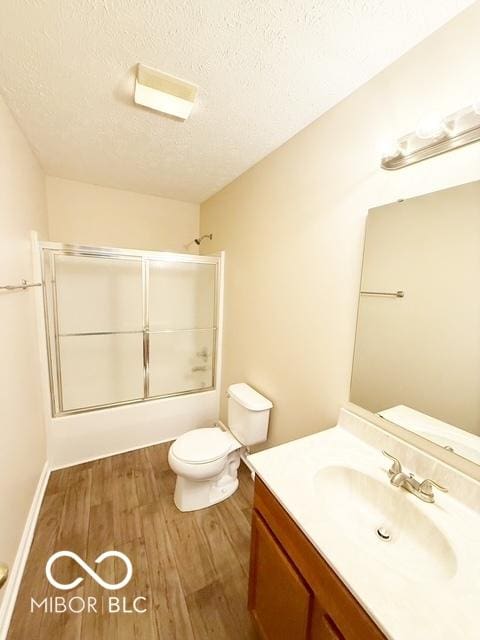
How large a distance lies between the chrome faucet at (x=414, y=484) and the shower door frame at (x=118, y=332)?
6.36ft

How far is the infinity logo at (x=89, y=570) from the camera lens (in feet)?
4.26

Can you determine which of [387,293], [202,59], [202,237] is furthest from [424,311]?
[202,237]

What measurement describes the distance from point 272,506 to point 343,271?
3.52 ft

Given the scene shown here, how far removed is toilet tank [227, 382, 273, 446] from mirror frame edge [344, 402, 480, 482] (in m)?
0.70

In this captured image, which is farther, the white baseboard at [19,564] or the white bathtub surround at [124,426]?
the white bathtub surround at [124,426]

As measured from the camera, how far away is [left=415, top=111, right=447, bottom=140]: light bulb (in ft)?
2.91

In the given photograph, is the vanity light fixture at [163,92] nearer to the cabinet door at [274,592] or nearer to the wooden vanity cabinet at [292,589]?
the wooden vanity cabinet at [292,589]

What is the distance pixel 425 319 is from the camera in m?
1.01

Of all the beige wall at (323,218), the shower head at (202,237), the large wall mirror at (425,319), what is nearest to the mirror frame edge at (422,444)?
the large wall mirror at (425,319)

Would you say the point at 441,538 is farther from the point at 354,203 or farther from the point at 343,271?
the point at 354,203

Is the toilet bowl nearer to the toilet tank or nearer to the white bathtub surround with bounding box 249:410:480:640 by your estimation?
the toilet tank

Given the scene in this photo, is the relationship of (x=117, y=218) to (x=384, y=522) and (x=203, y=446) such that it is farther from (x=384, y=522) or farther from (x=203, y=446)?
(x=384, y=522)

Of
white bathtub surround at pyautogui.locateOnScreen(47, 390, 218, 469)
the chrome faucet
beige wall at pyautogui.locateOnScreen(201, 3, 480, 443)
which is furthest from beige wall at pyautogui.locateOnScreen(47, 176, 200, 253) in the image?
the chrome faucet

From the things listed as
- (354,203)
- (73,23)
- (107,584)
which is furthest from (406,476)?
(73,23)
